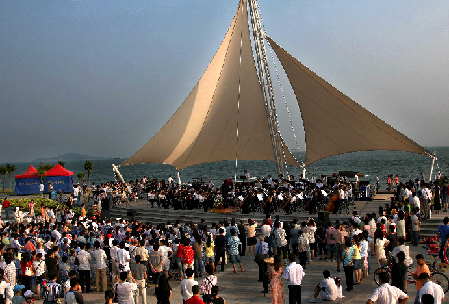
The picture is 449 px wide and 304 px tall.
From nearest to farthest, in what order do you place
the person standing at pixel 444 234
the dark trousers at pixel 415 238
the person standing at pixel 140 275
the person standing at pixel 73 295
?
1. the person standing at pixel 73 295
2. the person standing at pixel 140 275
3. the person standing at pixel 444 234
4. the dark trousers at pixel 415 238

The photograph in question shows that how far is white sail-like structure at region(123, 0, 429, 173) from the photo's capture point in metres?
25.8

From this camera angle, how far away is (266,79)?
27.2 meters

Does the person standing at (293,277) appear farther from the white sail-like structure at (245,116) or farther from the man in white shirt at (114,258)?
the white sail-like structure at (245,116)

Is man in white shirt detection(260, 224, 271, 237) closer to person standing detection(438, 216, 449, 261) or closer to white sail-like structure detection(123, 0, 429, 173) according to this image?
person standing detection(438, 216, 449, 261)

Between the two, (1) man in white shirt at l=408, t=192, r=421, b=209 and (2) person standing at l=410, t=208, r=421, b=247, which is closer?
(2) person standing at l=410, t=208, r=421, b=247

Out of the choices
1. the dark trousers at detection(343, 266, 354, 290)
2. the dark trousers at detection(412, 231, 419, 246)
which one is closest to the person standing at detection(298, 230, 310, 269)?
the dark trousers at detection(343, 266, 354, 290)

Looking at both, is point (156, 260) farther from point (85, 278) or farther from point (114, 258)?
point (85, 278)

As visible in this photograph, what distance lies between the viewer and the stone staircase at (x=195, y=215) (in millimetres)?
21523

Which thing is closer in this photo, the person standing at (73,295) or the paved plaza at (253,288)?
the person standing at (73,295)

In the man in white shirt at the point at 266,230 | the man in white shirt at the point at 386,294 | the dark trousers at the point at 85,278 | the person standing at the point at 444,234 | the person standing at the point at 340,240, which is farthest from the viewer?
the man in white shirt at the point at 266,230

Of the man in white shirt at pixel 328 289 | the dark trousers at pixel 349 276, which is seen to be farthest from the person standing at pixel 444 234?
the man in white shirt at pixel 328 289

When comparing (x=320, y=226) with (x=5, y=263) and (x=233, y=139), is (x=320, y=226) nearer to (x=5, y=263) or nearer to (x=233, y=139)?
(x=5, y=263)

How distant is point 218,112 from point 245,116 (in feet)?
5.39

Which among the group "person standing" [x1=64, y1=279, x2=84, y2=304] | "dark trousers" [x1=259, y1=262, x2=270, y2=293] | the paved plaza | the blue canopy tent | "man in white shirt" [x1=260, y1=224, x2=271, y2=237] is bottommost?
the paved plaza
